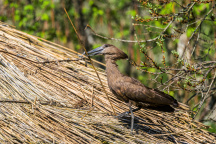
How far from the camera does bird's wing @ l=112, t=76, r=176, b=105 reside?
3.67 metres

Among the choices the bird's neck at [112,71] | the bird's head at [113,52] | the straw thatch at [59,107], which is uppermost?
the bird's head at [113,52]

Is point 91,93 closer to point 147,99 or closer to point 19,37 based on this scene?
point 147,99

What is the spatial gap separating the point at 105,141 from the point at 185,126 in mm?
1376

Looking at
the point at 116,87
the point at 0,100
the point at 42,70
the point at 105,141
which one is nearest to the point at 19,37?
the point at 42,70

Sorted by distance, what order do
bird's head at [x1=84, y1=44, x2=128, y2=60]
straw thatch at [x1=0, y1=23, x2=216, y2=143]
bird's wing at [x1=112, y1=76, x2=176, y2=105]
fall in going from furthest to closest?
bird's head at [x1=84, y1=44, x2=128, y2=60], bird's wing at [x1=112, y1=76, x2=176, y2=105], straw thatch at [x1=0, y1=23, x2=216, y2=143]

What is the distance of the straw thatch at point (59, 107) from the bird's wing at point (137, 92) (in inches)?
14.3

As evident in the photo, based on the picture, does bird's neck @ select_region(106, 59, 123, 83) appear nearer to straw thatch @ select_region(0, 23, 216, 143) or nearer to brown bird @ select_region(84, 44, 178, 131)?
brown bird @ select_region(84, 44, 178, 131)

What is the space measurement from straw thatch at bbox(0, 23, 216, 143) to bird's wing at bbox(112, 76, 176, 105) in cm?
36

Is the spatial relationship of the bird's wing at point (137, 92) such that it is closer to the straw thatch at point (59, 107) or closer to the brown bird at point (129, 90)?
the brown bird at point (129, 90)

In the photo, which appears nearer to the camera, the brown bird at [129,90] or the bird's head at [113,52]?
the brown bird at [129,90]

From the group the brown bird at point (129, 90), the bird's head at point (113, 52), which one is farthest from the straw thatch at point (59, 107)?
the bird's head at point (113, 52)

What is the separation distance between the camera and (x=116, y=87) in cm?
367

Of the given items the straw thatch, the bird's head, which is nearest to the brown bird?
the bird's head

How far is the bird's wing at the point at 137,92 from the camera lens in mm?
3668
